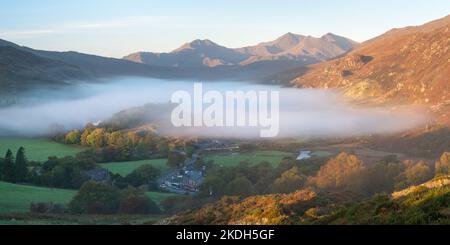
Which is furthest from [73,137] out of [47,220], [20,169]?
[47,220]

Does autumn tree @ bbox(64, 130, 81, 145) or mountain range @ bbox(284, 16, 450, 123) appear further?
mountain range @ bbox(284, 16, 450, 123)

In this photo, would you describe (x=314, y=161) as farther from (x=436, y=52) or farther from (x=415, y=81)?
(x=436, y=52)

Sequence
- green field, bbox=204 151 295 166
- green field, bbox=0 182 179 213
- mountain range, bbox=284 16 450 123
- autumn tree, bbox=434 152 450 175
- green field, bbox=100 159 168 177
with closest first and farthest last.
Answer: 1. green field, bbox=0 182 179 213
2. autumn tree, bbox=434 152 450 175
3. green field, bbox=204 151 295 166
4. green field, bbox=100 159 168 177
5. mountain range, bbox=284 16 450 123

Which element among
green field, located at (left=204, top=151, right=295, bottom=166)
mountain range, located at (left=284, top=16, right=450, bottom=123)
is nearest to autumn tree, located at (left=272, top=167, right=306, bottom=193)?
green field, located at (left=204, top=151, right=295, bottom=166)

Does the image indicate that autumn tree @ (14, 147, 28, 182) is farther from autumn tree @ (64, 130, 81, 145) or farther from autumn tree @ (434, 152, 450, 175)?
autumn tree @ (434, 152, 450, 175)
